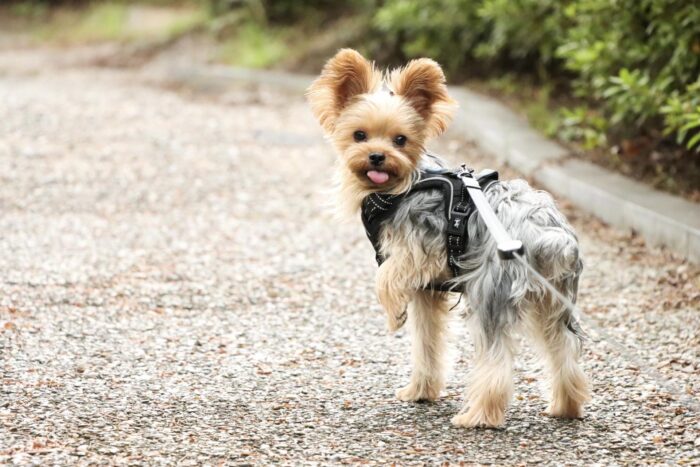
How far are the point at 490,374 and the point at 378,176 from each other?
1.04m

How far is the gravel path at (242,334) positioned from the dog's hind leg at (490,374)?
0.10 metres

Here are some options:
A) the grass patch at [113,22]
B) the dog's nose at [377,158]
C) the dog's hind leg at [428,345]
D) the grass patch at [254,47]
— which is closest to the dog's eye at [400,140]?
the dog's nose at [377,158]

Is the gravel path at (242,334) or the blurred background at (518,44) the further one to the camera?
the blurred background at (518,44)

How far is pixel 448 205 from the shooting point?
15.6 ft

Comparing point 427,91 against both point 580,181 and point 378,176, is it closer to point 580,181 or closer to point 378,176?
point 378,176

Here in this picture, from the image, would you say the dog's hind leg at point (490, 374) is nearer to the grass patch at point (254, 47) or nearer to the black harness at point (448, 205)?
the black harness at point (448, 205)

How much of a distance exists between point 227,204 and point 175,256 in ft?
6.10

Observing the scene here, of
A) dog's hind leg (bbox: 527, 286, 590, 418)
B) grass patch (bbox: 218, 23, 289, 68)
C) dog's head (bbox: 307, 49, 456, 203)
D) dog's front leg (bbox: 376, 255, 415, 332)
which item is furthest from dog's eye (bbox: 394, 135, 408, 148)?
grass patch (bbox: 218, 23, 289, 68)

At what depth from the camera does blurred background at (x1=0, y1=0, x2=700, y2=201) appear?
8.70 metres

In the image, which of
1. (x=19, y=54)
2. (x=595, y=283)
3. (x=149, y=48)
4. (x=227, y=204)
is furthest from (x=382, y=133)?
(x=19, y=54)

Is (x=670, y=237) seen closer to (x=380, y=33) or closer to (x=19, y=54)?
(x=380, y=33)

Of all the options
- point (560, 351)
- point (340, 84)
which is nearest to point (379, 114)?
point (340, 84)

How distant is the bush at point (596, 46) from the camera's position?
8.32 m

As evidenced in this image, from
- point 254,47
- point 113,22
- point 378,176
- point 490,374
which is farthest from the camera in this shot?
point 113,22
